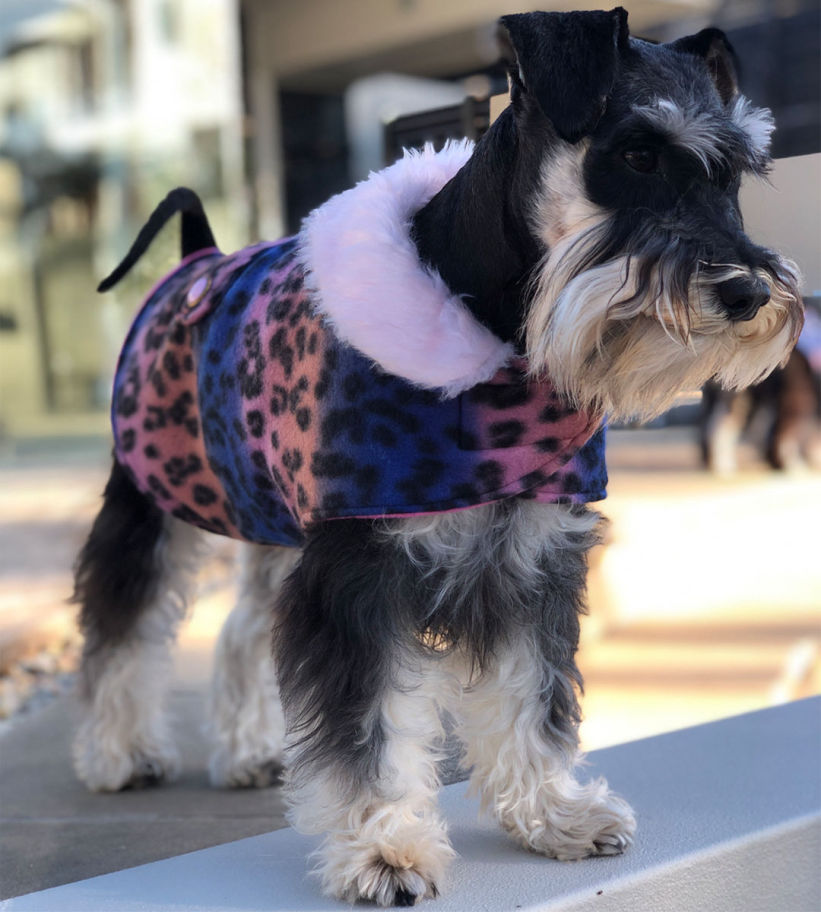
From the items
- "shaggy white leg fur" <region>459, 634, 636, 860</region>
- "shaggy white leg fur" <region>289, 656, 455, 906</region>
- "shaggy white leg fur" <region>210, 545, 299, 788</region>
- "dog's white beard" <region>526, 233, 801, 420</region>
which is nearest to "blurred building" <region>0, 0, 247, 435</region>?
"shaggy white leg fur" <region>210, 545, 299, 788</region>

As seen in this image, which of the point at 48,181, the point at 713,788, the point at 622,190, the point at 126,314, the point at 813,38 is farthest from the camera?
the point at 813,38

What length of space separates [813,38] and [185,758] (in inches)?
627

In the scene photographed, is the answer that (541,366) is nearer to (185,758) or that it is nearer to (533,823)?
(533,823)

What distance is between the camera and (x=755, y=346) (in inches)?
74.8

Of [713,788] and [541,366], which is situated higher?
[541,366]

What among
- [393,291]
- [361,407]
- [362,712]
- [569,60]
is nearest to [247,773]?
[362,712]

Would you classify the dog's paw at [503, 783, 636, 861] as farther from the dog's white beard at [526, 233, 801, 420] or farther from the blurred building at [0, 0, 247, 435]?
the blurred building at [0, 0, 247, 435]

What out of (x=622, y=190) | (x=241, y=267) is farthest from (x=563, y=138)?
(x=241, y=267)

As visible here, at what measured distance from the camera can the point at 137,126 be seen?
385 inches

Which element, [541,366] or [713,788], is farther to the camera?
[713,788]

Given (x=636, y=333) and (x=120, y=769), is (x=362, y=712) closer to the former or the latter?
(x=636, y=333)

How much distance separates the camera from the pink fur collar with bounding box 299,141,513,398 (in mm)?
2025

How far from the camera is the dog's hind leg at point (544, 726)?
2182 millimetres

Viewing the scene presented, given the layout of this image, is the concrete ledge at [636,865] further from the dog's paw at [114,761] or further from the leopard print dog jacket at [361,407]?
the dog's paw at [114,761]
